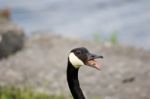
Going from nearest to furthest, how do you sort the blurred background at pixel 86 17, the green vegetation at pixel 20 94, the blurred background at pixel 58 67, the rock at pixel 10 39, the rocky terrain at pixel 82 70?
the green vegetation at pixel 20 94 → the blurred background at pixel 58 67 → the rocky terrain at pixel 82 70 → the rock at pixel 10 39 → the blurred background at pixel 86 17

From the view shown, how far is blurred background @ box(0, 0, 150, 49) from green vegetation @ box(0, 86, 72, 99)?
29.1 ft

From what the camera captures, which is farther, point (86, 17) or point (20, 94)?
point (86, 17)

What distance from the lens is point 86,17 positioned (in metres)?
24.0

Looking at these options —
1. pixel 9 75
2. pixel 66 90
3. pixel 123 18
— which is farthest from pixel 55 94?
pixel 123 18

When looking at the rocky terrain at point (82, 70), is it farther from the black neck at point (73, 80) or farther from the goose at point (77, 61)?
the goose at point (77, 61)

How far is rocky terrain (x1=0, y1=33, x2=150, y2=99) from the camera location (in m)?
12.8

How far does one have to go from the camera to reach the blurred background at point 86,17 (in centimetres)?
2211

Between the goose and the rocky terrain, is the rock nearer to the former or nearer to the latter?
the rocky terrain

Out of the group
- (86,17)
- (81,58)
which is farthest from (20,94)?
(86,17)

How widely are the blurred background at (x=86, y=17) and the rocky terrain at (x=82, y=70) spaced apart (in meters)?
6.01

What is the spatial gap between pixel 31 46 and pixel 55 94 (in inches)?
112

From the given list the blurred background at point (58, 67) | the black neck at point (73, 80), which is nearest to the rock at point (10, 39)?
the blurred background at point (58, 67)

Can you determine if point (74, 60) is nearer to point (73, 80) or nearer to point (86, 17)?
point (73, 80)

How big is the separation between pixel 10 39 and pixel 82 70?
1.70 meters
